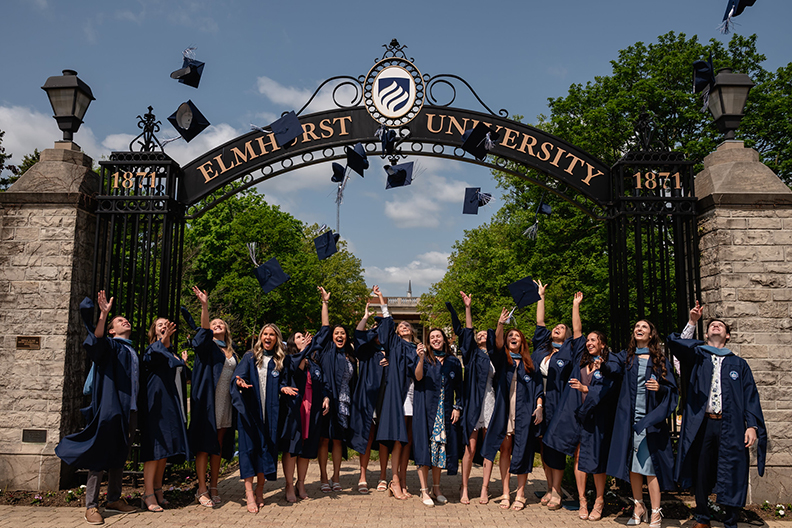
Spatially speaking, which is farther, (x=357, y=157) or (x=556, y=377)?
(x=357, y=157)

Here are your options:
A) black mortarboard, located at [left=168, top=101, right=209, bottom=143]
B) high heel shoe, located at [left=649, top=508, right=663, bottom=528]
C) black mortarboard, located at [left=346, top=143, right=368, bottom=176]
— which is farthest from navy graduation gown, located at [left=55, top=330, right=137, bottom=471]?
high heel shoe, located at [left=649, top=508, right=663, bottom=528]

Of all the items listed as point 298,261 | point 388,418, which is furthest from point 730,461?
point 298,261

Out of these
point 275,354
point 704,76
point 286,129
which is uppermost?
point 704,76

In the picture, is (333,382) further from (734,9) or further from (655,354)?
(734,9)

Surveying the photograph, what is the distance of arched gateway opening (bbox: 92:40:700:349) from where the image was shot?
6.65 metres

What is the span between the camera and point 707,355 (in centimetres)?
530

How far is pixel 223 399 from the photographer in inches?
232

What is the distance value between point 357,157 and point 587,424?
4.14m

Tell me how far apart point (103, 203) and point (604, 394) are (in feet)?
20.0

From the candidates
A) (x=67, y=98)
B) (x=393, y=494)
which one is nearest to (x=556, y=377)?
(x=393, y=494)

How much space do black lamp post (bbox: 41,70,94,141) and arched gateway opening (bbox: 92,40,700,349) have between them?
67 cm

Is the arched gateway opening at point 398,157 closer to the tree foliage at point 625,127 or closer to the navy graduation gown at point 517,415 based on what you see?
the navy graduation gown at point 517,415

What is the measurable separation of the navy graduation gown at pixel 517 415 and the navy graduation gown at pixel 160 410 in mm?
3126

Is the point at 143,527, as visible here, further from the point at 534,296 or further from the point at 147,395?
the point at 534,296
